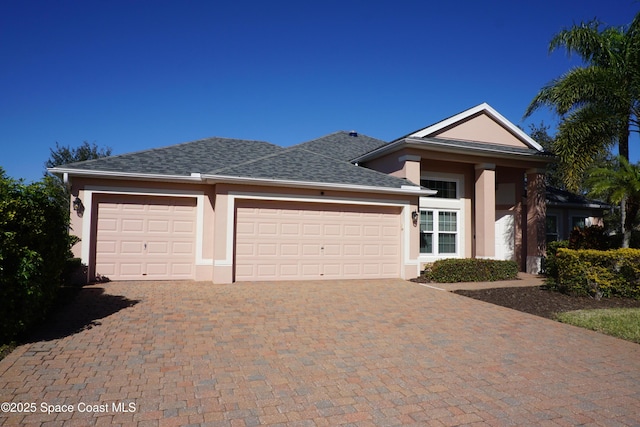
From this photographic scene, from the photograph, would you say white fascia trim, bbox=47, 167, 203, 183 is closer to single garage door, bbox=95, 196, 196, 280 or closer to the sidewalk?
single garage door, bbox=95, 196, 196, 280

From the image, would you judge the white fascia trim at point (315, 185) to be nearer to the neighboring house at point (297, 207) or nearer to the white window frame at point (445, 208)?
the neighboring house at point (297, 207)

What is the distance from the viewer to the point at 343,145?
1980 cm

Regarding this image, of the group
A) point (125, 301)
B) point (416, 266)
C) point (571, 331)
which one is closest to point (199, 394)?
point (125, 301)

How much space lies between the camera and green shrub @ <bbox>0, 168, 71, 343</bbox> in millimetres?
5660

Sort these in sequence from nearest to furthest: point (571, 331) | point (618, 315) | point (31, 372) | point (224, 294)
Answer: point (31, 372) < point (571, 331) < point (618, 315) < point (224, 294)

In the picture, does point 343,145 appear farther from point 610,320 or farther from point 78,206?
point 610,320

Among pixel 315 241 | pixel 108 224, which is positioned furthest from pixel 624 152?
pixel 108 224

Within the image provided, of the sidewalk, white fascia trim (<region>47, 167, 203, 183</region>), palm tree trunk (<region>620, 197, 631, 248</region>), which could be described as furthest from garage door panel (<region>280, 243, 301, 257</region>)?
palm tree trunk (<region>620, 197, 631, 248</region>)

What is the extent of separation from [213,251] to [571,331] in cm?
870

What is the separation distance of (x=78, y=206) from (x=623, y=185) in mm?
14705

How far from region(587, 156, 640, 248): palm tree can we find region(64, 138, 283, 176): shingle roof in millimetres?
10675

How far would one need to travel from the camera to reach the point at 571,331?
7.41 metres

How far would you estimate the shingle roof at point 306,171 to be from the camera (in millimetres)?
11891

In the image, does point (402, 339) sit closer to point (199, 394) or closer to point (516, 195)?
point (199, 394)
